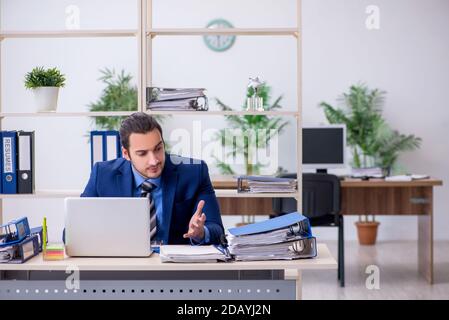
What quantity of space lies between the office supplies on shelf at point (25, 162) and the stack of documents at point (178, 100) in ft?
2.07

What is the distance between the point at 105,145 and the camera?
3602 mm

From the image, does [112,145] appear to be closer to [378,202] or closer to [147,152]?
[147,152]

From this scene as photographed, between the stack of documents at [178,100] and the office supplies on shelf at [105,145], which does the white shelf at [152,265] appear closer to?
the office supplies on shelf at [105,145]

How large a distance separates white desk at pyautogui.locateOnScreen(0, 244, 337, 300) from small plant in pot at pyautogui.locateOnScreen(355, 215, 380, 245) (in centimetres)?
505

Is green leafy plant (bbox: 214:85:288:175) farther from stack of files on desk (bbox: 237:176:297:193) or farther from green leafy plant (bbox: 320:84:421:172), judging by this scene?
stack of files on desk (bbox: 237:176:297:193)

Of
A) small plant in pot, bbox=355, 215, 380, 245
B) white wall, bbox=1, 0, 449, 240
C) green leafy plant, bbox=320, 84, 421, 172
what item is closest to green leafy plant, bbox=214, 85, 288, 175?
white wall, bbox=1, 0, 449, 240

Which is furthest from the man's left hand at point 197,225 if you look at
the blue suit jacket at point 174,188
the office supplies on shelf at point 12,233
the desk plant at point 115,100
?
the desk plant at point 115,100

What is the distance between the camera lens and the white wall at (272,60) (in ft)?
24.8

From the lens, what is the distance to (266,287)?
7.49 ft

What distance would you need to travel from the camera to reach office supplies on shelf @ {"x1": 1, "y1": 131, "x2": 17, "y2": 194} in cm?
347

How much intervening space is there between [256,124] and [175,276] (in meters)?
4.96

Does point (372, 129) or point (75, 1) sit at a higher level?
point (75, 1)

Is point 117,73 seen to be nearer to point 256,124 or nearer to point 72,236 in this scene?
point 256,124
